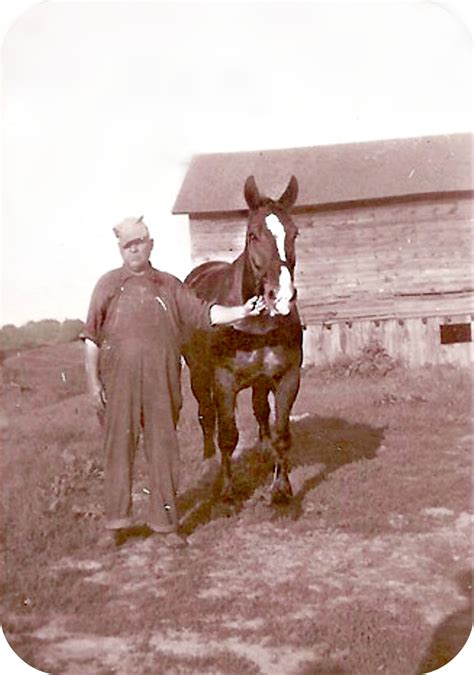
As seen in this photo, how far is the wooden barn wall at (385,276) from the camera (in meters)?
4.05

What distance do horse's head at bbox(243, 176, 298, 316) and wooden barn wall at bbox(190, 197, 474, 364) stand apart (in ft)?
1.63

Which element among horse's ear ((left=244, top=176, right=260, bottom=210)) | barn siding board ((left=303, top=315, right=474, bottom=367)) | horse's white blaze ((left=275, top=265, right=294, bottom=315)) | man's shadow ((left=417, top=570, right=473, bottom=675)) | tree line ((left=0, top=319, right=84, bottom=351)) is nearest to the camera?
man's shadow ((left=417, top=570, right=473, bottom=675))

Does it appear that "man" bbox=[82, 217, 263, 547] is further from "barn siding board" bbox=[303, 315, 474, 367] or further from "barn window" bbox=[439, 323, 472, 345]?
"barn window" bbox=[439, 323, 472, 345]

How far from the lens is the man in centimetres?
352

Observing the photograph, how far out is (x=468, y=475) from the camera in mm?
3865

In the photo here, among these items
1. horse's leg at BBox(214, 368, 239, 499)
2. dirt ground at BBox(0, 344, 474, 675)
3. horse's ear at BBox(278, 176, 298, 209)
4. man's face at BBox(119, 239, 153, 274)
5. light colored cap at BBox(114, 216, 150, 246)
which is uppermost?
horse's ear at BBox(278, 176, 298, 209)

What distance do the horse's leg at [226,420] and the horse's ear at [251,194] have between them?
0.97 meters

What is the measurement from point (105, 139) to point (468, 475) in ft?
9.18

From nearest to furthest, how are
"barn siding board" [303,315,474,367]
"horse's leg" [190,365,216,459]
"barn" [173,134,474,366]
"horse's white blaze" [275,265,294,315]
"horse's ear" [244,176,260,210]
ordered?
1. "horse's white blaze" [275,265,294,315]
2. "horse's ear" [244,176,260,210]
3. "barn" [173,134,474,366]
4. "horse's leg" [190,365,216,459]
5. "barn siding board" [303,315,474,367]

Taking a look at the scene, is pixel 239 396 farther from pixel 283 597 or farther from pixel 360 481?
pixel 283 597

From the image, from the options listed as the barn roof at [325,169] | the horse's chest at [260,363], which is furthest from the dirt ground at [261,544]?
the barn roof at [325,169]

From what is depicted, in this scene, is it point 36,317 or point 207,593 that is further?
point 36,317

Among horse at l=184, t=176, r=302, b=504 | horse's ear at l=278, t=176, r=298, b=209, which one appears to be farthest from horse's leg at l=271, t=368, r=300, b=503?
horse's ear at l=278, t=176, r=298, b=209

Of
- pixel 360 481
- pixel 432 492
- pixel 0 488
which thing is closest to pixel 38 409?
pixel 0 488
